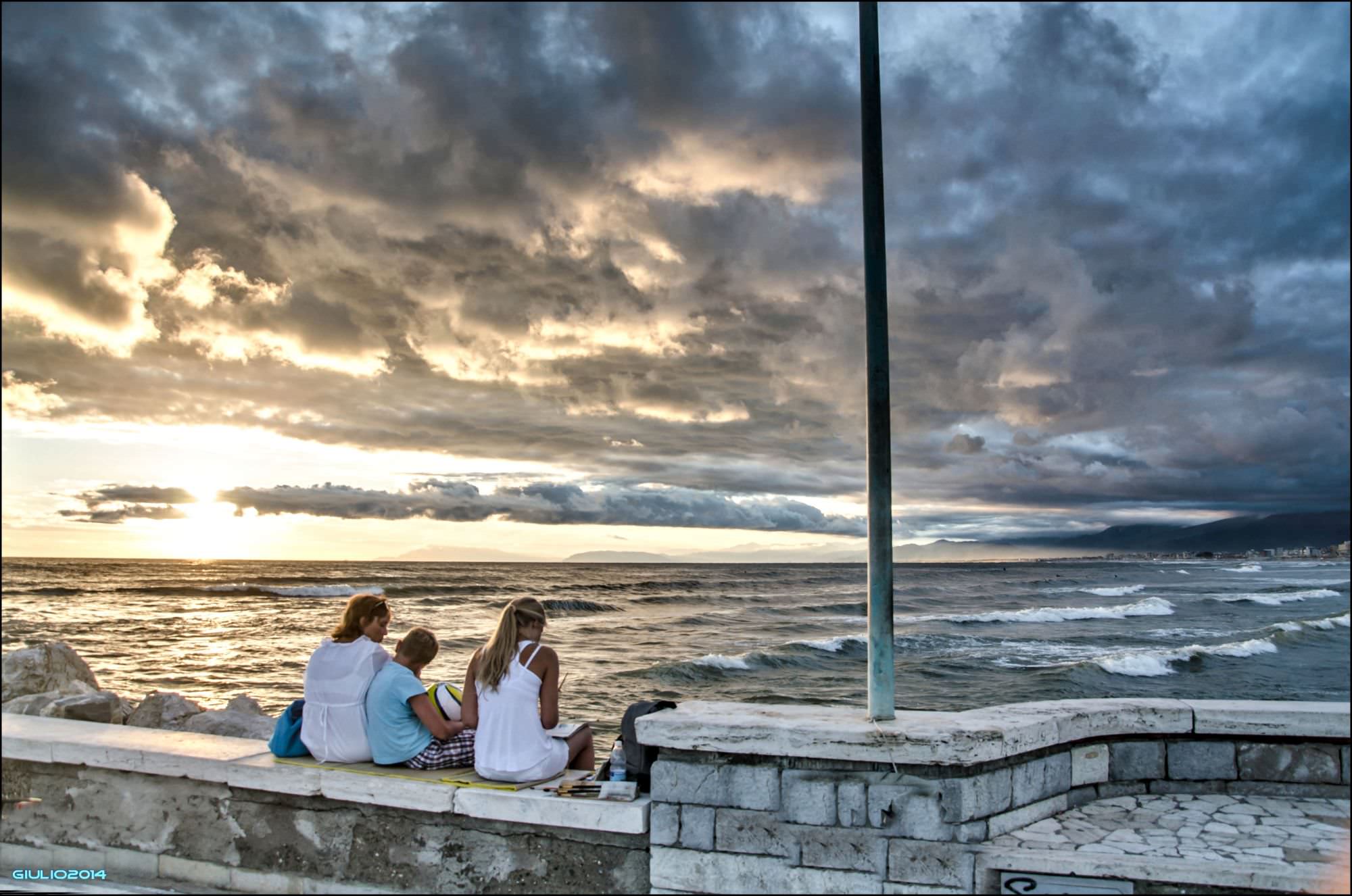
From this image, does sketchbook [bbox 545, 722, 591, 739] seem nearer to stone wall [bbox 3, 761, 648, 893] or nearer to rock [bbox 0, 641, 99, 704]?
stone wall [bbox 3, 761, 648, 893]

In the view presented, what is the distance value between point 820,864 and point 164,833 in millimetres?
3226

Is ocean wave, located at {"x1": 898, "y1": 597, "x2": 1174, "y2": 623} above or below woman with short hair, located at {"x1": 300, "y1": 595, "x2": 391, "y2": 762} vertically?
below

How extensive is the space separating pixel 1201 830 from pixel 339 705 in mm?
3981

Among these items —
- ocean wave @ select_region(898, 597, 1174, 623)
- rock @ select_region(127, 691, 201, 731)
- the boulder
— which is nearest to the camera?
the boulder

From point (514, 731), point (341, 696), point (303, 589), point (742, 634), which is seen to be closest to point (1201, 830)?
point (514, 731)

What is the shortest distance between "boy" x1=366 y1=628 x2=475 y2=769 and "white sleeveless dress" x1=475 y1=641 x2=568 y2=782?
22 centimetres

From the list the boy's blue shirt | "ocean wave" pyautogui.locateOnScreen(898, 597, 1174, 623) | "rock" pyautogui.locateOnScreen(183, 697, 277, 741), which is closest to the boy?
the boy's blue shirt

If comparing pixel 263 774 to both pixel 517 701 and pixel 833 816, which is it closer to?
pixel 517 701

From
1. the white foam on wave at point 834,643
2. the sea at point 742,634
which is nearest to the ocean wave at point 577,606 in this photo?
the sea at point 742,634

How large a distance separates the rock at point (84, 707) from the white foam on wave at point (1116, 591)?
41.2 metres

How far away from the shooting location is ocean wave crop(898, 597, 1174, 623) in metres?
28.0

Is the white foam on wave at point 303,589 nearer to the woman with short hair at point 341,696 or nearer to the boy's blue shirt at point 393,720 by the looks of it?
the woman with short hair at point 341,696

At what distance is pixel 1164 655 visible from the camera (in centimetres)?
1694

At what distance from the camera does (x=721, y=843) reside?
3.67m
